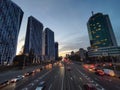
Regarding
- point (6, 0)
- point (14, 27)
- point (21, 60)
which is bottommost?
point (21, 60)

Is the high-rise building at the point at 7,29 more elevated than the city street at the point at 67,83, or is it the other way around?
the high-rise building at the point at 7,29

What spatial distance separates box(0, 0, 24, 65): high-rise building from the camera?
11212 cm

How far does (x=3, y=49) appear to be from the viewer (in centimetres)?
11481

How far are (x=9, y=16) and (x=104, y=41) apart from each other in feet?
540

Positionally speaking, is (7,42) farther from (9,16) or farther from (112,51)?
(112,51)

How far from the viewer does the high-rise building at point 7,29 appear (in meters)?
112

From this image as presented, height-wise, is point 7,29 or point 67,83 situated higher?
point 7,29

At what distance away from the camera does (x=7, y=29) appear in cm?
12125

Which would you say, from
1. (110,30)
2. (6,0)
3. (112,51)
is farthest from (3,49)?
(110,30)

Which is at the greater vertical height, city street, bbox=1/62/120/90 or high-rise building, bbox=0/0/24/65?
high-rise building, bbox=0/0/24/65

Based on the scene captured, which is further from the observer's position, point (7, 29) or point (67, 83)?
point (7, 29)

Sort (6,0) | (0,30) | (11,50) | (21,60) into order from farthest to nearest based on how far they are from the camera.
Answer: (11,50) < (6,0) < (0,30) < (21,60)

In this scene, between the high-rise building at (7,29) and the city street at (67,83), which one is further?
the high-rise building at (7,29)

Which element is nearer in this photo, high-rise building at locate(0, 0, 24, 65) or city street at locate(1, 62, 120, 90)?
city street at locate(1, 62, 120, 90)
